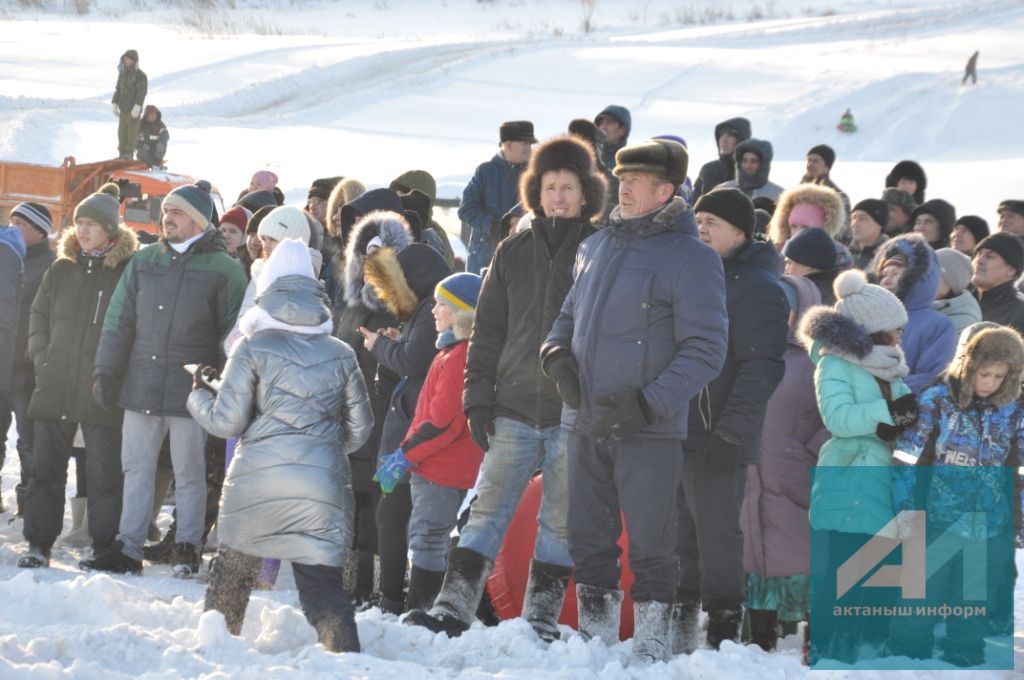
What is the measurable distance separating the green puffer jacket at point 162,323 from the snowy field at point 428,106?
1016 mm

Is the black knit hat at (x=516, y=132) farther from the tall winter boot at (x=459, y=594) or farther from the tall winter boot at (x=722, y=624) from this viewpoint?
the tall winter boot at (x=722, y=624)

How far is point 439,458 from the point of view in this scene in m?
6.64

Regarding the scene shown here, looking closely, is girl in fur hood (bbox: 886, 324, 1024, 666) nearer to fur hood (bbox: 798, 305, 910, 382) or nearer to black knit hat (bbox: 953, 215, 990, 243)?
fur hood (bbox: 798, 305, 910, 382)

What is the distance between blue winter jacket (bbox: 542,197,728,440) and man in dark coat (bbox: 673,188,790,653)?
0.54 meters

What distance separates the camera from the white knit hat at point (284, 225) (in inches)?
320

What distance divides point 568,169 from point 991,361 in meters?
2.01

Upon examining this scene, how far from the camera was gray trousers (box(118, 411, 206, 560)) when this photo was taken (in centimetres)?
806

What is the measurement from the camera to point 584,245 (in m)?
5.80

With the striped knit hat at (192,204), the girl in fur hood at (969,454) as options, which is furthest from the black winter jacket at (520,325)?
the striped knit hat at (192,204)

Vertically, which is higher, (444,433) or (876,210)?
(876,210)

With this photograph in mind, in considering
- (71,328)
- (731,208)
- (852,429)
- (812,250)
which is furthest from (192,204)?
(852,429)

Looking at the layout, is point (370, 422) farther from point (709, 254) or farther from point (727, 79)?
point (727, 79)

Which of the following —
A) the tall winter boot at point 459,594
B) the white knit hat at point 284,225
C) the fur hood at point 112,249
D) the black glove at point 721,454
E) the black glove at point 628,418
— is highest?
the white knit hat at point 284,225

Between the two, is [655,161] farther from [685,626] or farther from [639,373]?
[685,626]
